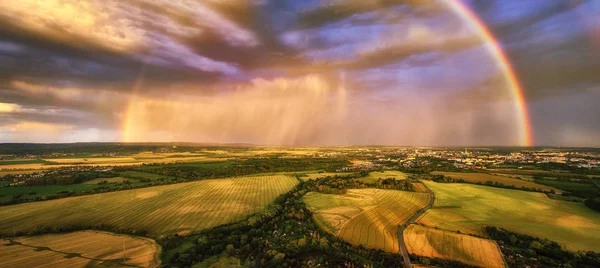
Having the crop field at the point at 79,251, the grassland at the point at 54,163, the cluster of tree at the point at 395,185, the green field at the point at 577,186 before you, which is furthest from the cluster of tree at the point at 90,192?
the green field at the point at 577,186

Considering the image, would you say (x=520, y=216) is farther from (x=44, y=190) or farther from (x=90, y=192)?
(x=44, y=190)

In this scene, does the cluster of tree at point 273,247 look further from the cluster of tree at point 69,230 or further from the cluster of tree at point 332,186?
the cluster of tree at point 332,186

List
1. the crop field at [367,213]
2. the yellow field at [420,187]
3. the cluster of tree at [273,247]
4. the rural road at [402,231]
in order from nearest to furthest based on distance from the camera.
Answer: the rural road at [402,231] < the cluster of tree at [273,247] < the crop field at [367,213] < the yellow field at [420,187]

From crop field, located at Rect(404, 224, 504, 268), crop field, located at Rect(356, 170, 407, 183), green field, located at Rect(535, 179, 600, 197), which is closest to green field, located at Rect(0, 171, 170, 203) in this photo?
crop field, located at Rect(356, 170, 407, 183)

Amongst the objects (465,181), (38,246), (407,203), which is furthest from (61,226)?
(465,181)

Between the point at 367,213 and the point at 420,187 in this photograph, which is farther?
the point at 420,187

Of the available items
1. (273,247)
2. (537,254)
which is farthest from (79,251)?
(537,254)
